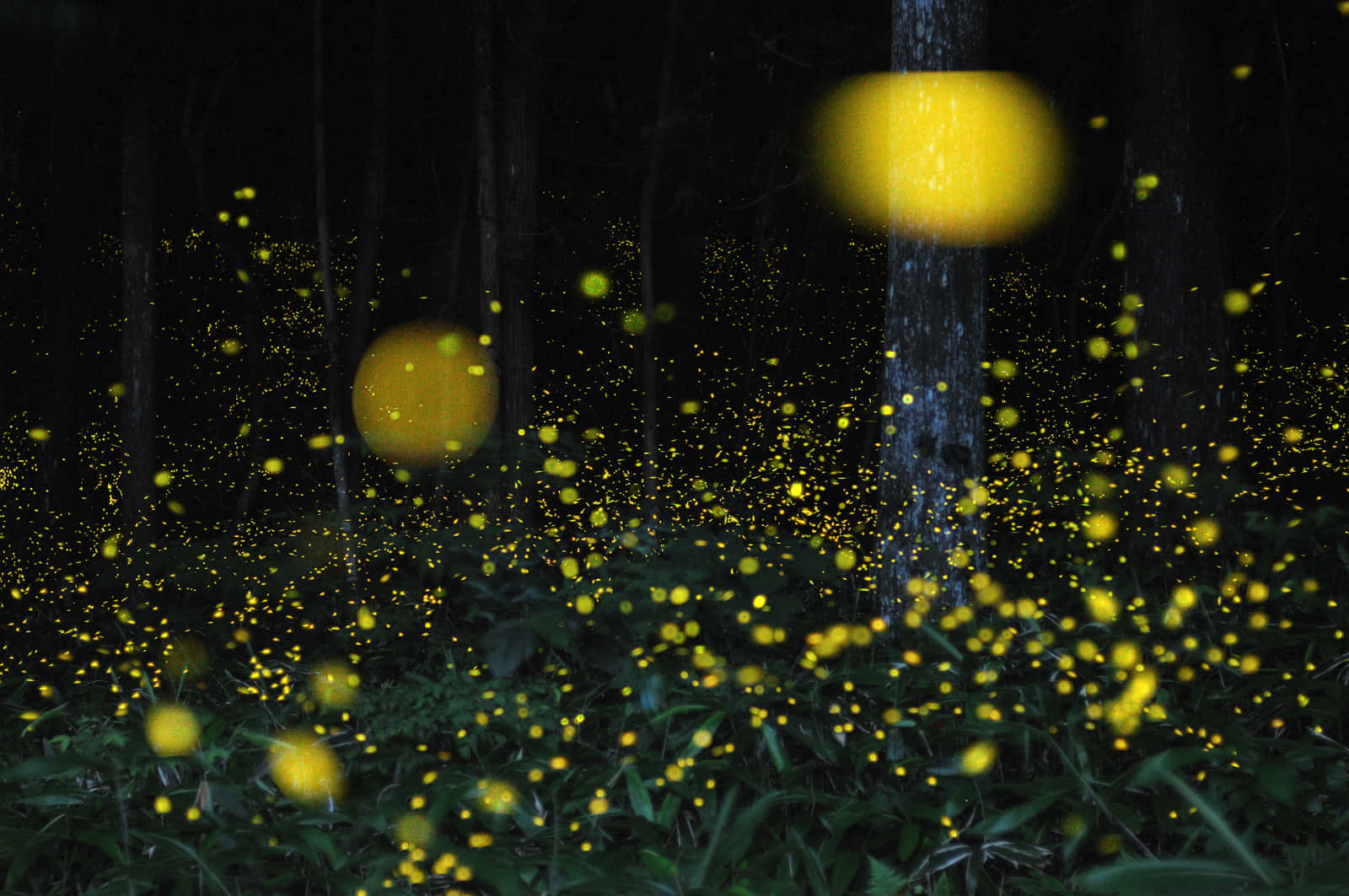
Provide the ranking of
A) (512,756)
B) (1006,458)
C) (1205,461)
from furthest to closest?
(1006,458) → (1205,461) → (512,756)

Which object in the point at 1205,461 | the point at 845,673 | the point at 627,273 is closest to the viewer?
the point at 845,673

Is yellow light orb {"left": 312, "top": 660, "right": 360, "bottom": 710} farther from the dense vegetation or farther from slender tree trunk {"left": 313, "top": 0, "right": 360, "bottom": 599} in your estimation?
slender tree trunk {"left": 313, "top": 0, "right": 360, "bottom": 599}

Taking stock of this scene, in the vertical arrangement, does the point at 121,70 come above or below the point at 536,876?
above

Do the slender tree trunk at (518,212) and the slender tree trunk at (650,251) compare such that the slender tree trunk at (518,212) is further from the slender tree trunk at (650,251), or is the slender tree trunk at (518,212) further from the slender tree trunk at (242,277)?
the slender tree trunk at (242,277)

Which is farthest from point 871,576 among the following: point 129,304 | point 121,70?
point 121,70

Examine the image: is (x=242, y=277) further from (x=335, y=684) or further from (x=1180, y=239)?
(x=1180, y=239)

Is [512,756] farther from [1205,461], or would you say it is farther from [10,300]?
[10,300]
